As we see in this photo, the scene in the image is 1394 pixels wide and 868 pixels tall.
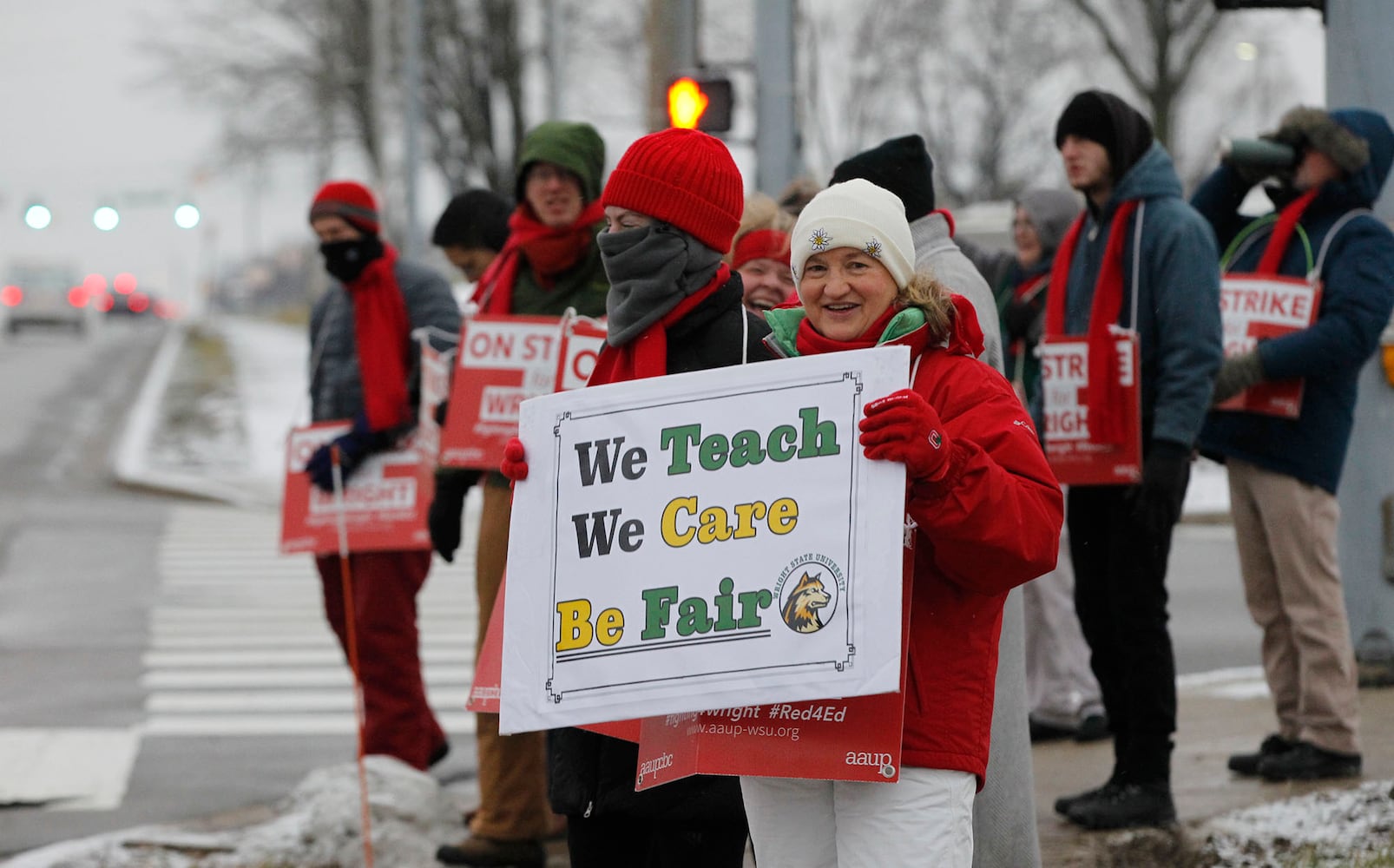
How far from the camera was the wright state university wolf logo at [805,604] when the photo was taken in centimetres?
311

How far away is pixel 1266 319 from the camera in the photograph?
6.22 metres

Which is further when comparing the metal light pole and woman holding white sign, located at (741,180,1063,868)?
the metal light pole

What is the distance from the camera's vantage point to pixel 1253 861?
510 centimetres

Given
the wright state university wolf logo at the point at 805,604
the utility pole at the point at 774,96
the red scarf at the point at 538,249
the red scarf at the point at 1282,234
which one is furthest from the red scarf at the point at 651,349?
the utility pole at the point at 774,96

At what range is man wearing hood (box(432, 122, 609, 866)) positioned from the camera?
5.77m

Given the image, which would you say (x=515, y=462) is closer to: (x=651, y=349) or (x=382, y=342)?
(x=651, y=349)

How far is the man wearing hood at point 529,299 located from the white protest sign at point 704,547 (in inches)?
91.5

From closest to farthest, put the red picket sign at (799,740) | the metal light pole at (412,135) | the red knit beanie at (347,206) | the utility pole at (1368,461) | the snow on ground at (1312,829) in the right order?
the red picket sign at (799,740) → the snow on ground at (1312,829) → the red knit beanie at (347,206) → the utility pole at (1368,461) → the metal light pole at (412,135)

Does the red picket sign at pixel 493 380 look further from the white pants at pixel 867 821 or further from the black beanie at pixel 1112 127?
the white pants at pixel 867 821

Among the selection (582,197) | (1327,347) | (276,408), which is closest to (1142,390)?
(1327,347)

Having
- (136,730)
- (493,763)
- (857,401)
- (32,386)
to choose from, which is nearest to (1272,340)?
(493,763)

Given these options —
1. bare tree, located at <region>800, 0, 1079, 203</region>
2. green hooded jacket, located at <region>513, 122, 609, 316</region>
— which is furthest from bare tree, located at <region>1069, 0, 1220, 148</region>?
green hooded jacket, located at <region>513, 122, 609, 316</region>

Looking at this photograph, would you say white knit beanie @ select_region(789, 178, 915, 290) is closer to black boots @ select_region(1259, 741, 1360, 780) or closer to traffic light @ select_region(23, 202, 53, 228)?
black boots @ select_region(1259, 741, 1360, 780)

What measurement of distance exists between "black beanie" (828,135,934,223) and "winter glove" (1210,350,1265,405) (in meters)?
1.92
